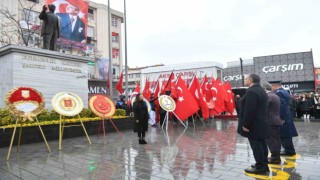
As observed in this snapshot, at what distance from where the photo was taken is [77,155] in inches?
258

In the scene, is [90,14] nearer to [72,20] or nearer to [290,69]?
[72,20]

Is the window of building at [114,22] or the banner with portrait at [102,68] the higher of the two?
the window of building at [114,22]

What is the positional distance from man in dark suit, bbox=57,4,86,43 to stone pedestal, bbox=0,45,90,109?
24.7 metres

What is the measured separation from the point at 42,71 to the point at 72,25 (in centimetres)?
2697

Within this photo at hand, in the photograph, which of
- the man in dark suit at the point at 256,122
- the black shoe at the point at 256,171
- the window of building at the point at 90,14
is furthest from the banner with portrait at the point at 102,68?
the black shoe at the point at 256,171

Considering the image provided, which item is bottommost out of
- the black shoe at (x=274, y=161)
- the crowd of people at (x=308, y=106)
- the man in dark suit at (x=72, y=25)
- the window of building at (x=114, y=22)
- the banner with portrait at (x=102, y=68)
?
the black shoe at (x=274, y=161)

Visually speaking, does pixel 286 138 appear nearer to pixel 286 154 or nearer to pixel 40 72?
pixel 286 154

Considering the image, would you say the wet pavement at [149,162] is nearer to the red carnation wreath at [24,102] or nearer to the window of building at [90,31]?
the red carnation wreath at [24,102]

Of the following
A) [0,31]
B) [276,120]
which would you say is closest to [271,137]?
[276,120]

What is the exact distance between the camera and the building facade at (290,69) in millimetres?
37781

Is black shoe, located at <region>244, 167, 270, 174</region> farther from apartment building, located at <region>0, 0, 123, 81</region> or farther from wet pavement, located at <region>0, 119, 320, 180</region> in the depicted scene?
apartment building, located at <region>0, 0, 123, 81</region>

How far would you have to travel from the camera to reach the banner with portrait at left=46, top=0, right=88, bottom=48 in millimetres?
33719

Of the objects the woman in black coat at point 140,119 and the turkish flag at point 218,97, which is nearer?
the woman in black coat at point 140,119

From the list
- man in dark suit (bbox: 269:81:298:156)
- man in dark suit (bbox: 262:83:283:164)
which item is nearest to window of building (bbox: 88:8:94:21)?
man in dark suit (bbox: 269:81:298:156)
